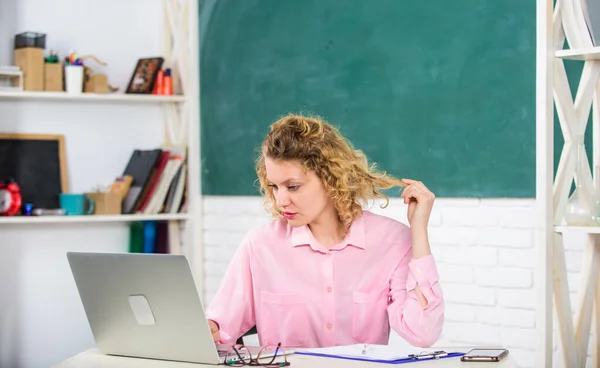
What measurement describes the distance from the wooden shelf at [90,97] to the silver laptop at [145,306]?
2446mm

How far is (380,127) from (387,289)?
4.89ft

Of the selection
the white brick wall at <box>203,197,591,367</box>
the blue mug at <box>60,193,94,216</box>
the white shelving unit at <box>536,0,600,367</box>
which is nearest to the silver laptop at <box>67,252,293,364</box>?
the white shelving unit at <box>536,0,600,367</box>

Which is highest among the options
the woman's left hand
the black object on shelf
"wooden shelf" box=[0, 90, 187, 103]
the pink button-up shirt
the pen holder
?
the black object on shelf

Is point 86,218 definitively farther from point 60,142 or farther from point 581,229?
point 581,229

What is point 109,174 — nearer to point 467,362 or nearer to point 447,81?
point 447,81

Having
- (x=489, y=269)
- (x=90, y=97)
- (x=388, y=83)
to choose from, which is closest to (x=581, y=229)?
(x=489, y=269)

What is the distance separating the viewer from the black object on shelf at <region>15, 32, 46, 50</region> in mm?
4391

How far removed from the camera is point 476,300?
11.5ft

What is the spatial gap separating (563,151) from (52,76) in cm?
261

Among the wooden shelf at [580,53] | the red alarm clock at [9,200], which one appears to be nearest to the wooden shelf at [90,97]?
the red alarm clock at [9,200]

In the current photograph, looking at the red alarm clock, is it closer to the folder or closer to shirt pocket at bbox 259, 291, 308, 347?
shirt pocket at bbox 259, 291, 308, 347

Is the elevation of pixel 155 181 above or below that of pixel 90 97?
below

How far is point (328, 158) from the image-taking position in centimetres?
243

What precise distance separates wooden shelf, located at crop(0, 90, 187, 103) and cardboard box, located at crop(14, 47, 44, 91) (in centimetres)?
5
